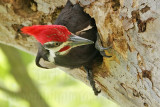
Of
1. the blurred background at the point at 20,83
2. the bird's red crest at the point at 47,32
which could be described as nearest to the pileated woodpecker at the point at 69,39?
the bird's red crest at the point at 47,32

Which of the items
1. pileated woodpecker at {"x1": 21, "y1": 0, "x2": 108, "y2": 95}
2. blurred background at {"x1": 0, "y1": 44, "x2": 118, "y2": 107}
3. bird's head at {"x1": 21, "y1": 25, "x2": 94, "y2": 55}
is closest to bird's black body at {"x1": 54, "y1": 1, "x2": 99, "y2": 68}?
pileated woodpecker at {"x1": 21, "y1": 0, "x2": 108, "y2": 95}

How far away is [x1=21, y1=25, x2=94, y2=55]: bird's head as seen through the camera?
4.69ft

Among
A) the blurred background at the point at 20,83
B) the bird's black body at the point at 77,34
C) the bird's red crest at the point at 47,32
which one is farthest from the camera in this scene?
the blurred background at the point at 20,83

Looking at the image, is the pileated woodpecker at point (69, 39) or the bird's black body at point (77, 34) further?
the bird's black body at point (77, 34)

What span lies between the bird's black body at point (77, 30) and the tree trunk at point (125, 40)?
9 cm

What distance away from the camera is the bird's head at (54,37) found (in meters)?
1.43

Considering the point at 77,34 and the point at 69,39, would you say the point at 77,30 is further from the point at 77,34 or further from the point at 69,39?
the point at 69,39

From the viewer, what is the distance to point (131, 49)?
4.50ft

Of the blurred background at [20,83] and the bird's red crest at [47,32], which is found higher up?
the bird's red crest at [47,32]

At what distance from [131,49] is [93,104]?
258 centimetres

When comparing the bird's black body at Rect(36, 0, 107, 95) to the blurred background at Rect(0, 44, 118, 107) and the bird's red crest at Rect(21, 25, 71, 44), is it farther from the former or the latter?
the blurred background at Rect(0, 44, 118, 107)

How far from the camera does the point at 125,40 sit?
1407 millimetres

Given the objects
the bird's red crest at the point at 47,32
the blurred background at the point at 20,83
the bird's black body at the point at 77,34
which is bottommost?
the blurred background at the point at 20,83

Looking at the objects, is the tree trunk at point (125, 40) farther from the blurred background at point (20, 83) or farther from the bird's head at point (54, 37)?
the blurred background at point (20, 83)
